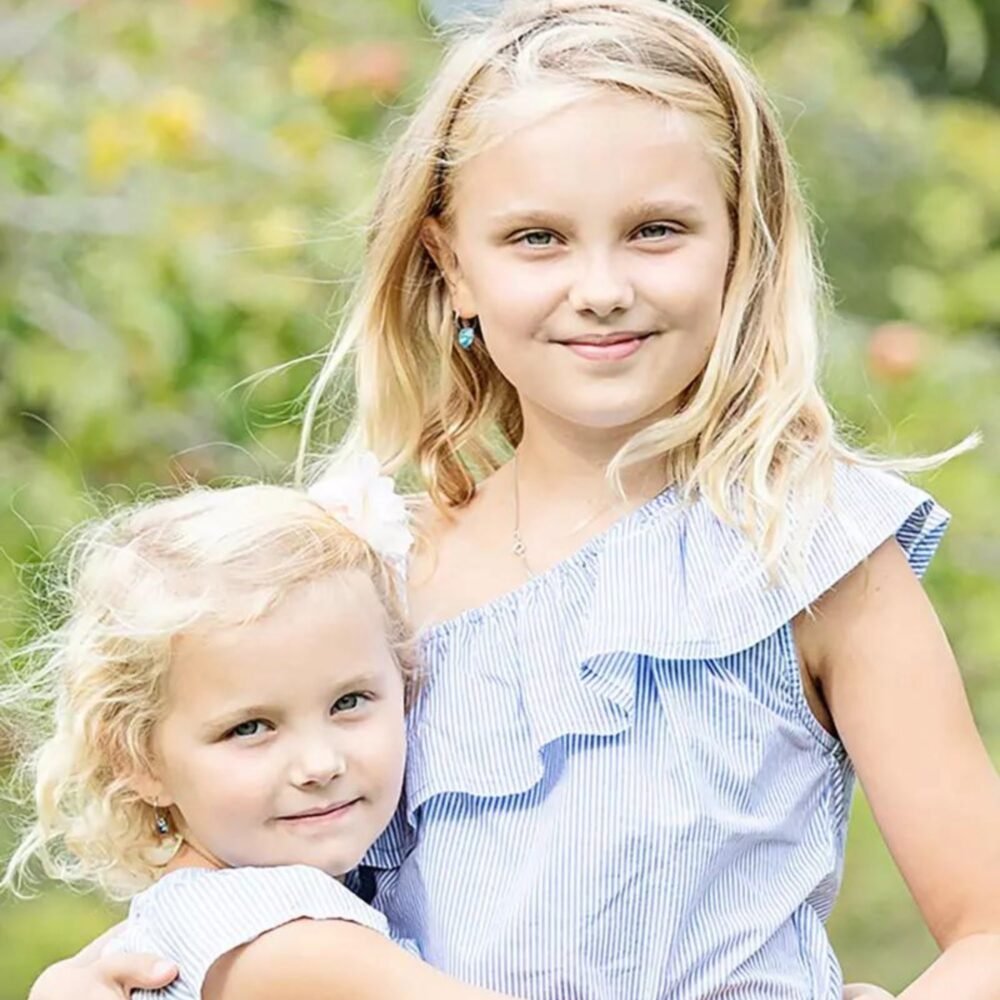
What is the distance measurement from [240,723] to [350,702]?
9 cm

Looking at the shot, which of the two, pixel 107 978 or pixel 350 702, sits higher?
pixel 350 702

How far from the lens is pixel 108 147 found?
11.9ft

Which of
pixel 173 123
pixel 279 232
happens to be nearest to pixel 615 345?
pixel 279 232

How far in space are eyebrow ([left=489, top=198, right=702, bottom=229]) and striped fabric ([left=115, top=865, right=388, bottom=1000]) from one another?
56 centimetres

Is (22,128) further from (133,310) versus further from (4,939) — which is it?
(4,939)

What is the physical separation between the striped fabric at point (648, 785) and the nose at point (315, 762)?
0.43 feet

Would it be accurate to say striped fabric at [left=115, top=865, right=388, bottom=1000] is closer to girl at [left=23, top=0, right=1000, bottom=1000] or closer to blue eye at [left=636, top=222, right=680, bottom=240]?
girl at [left=23, top=0, right=1000, bottom=1000]

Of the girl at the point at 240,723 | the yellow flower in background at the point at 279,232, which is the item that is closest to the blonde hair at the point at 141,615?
the girl at the point at 240,723

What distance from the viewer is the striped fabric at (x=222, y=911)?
1.88m

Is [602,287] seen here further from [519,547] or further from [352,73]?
[352,73]

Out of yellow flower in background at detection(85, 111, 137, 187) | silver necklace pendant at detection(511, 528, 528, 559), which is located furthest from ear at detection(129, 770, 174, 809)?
yellow flower in background at detection(85, 111, 137, 187)

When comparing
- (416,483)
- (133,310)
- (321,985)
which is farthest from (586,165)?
(133,310)

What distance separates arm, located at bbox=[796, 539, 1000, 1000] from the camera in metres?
1.92

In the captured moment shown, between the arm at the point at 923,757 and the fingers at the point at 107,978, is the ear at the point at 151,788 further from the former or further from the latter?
the arm at the point at 923,757
